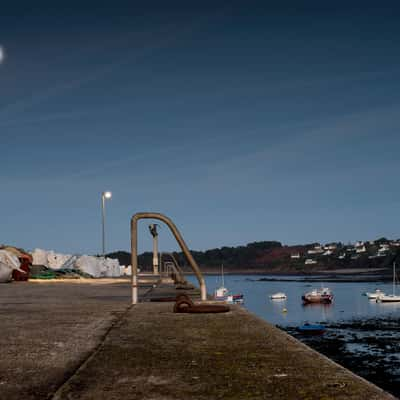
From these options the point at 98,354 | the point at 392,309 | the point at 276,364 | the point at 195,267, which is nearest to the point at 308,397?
the point at 276,364

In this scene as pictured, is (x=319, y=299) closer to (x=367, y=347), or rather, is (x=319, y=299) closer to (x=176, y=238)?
(x=367, y=347)

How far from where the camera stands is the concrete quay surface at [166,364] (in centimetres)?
267

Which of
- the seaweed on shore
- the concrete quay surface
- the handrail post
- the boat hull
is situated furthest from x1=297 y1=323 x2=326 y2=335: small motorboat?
the concrete quay surface

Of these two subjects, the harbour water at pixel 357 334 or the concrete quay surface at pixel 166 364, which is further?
the harbour water at pixel 357 334

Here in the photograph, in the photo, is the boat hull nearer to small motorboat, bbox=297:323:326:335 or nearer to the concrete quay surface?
small motorboat, bbox=297:323:326:335

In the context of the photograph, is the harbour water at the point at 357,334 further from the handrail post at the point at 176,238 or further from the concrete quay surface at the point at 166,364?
the concrete quay surface at the point at 166,364

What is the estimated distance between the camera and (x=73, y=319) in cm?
643

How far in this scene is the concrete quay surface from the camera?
8.76 feet

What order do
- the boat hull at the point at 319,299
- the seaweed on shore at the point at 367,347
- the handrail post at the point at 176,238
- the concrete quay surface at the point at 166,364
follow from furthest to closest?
the boat hull at the point at 319,299 < the seaweed on shore at the point at 367,347 < the handrail post at the point at 176,238 < the concrete quay surface at the point at 166,364

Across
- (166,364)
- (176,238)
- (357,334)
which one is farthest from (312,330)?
(166,364)

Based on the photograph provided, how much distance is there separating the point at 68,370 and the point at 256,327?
249 centimetres

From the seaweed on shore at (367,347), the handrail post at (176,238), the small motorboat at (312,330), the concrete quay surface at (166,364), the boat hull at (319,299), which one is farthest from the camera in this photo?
the boat hull at (319,299)

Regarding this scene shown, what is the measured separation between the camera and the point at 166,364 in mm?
3424

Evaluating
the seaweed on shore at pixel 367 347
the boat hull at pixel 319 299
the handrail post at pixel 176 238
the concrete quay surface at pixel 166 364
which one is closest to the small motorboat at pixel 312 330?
the seaweed on shore at pixel 367 347
